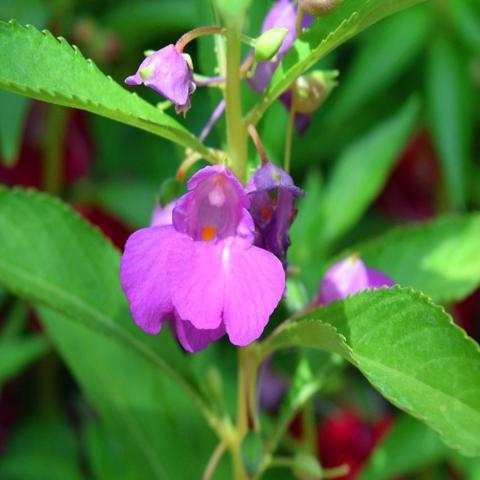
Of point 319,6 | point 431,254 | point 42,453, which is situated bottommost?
point 42,453

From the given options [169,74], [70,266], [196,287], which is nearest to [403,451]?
[70,266]

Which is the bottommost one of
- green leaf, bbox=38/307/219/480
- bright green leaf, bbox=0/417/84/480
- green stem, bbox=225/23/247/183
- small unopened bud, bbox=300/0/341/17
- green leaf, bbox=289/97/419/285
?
bright green leaf, bbox=0/417/84/480

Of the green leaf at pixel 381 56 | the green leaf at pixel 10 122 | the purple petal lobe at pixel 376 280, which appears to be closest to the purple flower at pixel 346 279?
the purple petal lobe at pixel 376 280

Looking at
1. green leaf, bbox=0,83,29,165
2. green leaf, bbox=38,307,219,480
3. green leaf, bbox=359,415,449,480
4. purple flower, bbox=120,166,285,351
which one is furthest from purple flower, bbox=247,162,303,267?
green leaf, bbox=0,83,29,165

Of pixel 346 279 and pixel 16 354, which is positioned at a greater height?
pixel 346 279

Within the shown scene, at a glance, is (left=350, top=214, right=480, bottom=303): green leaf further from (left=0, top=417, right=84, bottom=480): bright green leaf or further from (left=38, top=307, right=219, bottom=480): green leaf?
(left=0, top=417, right=84, bottom=480): bright green leaf

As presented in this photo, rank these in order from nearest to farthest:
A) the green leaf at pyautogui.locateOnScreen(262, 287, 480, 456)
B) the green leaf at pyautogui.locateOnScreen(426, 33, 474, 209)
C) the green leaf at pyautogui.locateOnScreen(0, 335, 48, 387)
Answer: the green leaf at pyautogui.locateOnScreen(262, 287, 480, 456) < the green leaf at pyautogui.locateOnScreen(0, 335, 48, 387) < the green leaf at pyautogui.locateOnScreen(426, 33, 474, 209)

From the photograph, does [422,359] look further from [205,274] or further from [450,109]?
[450,109]

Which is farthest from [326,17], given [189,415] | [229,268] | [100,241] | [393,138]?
[393,138]
